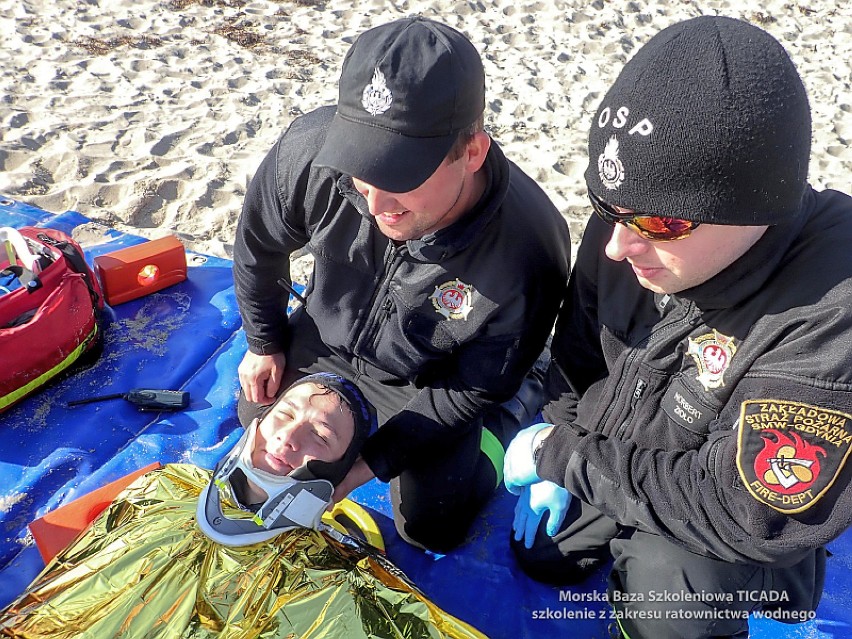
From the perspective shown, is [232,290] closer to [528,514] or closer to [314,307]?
[314,307]

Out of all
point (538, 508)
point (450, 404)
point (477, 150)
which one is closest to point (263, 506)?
point (450, 404)

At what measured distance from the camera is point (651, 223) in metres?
1.49

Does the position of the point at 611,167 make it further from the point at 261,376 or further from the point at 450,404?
the point at 261,376

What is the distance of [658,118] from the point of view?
4.44 ft

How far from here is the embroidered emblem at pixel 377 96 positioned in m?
1.73

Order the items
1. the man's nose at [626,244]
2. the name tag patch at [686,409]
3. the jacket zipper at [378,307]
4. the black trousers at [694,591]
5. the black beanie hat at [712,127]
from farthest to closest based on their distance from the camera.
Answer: the jacket zipper at [378,307] → the black trousers at [694,591] → the name tag patch at [686,409] → the man's nose at [626,244] → the black beanie hat at [712,127]

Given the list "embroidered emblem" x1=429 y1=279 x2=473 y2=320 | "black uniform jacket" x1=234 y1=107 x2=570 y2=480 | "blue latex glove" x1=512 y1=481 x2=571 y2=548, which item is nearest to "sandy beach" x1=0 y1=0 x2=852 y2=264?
"black uniform jacket" x1=234 y1=107 x2=570 y2=480

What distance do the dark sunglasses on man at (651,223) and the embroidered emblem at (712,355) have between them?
365mm

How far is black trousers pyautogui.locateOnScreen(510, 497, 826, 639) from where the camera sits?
194 cm

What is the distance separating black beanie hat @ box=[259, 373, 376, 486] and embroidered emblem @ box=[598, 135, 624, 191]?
126cm

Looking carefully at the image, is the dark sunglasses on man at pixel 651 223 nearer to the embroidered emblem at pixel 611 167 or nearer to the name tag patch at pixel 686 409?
the embroidered emblem at pixel 611 167

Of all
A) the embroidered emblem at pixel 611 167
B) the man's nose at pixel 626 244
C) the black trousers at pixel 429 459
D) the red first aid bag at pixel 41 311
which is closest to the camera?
the embroidered emblem at pixel 611 167

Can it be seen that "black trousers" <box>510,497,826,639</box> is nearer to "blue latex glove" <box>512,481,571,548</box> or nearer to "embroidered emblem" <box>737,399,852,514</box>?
"blue latex glove" <box>512,481,571,548</box>

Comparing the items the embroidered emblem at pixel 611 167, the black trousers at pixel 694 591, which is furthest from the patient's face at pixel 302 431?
the embroidered emblem at pixel 611 167
